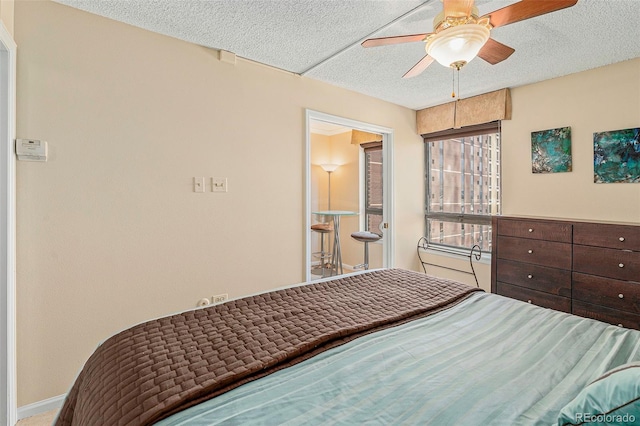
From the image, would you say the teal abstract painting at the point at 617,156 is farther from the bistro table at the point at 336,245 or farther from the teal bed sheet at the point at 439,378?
→ the bistro table at the point at 336,245

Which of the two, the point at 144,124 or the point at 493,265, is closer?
the point at 144,124

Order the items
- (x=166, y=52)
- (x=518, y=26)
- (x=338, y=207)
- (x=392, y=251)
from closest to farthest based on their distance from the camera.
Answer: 1. (x=518, y=26)
2. (x=166, y=52)
3. (x=392, y=251)
4. (x=338, y=207)

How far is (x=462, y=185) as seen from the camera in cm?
397

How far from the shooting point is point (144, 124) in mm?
2137

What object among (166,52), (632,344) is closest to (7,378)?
(166,52)

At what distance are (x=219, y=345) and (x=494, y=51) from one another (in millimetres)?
2098

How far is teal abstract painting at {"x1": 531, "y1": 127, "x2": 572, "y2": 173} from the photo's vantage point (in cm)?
288

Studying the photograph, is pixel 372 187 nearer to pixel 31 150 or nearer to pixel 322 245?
pixel 322 245

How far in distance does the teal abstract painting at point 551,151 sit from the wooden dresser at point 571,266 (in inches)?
26.4

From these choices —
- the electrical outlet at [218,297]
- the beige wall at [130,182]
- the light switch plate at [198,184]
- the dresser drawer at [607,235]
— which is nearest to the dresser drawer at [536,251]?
the dresser drawer at [607,235]

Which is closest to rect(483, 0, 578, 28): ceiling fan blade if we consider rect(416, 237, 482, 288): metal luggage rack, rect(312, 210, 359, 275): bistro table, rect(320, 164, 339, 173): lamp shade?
rect(416, 237, 482, 288): metal luggage rack

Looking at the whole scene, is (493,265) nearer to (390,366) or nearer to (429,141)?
(429,141)

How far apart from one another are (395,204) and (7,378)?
3648 mm

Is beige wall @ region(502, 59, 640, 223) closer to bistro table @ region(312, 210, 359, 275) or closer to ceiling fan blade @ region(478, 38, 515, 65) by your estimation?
ceiling fan blade @ region(478, 38, 515, 65)
